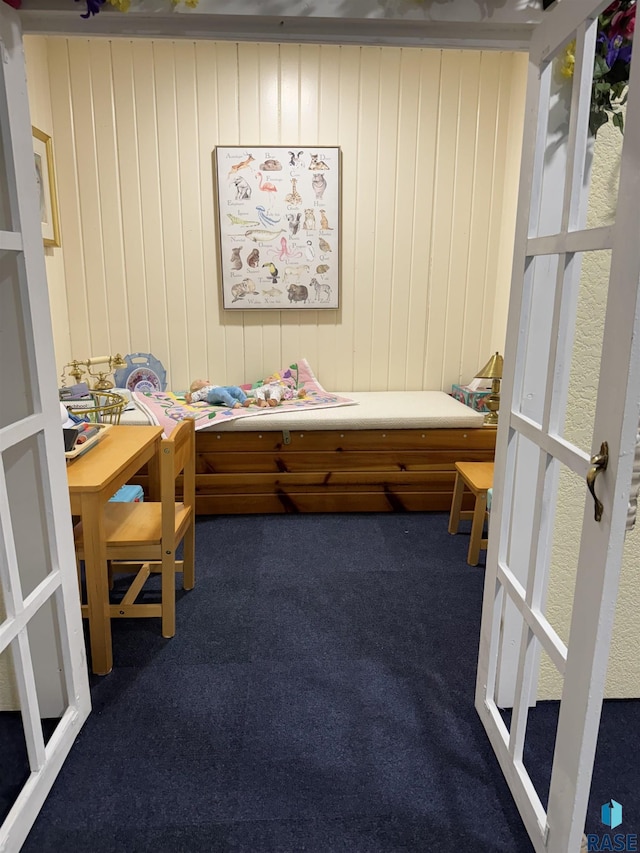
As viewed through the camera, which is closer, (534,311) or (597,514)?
(597,514)

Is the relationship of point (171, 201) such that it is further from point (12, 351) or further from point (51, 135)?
point (12, 351)

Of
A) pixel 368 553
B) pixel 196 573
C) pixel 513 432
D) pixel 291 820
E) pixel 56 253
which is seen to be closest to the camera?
pixel 291 820

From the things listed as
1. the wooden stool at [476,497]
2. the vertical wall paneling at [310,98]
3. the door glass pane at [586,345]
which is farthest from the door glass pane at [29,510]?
the vertical wall paneling at [310,98]

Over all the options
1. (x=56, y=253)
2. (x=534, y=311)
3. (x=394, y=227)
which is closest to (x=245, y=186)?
(x=394, y=227)

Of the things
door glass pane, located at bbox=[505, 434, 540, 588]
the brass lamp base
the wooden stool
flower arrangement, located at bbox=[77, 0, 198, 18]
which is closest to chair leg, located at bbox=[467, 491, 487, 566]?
the wooden stool

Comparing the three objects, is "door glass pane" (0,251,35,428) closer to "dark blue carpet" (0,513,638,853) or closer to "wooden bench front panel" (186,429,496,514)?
"dark blue carpet" (0,513,638,853)

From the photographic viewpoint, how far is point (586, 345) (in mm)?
1557

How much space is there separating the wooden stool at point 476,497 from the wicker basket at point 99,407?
5.20 feet

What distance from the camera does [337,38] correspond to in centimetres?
145

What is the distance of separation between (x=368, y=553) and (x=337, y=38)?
2.09 m

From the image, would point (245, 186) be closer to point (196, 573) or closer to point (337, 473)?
point (337, 473)

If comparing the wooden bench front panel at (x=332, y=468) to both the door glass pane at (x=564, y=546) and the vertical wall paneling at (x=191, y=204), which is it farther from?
the door glass pane at (x=564, y=546)

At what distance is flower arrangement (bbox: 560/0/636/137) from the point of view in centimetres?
A: 120

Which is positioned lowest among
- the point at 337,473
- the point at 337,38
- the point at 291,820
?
the point at 291,820
